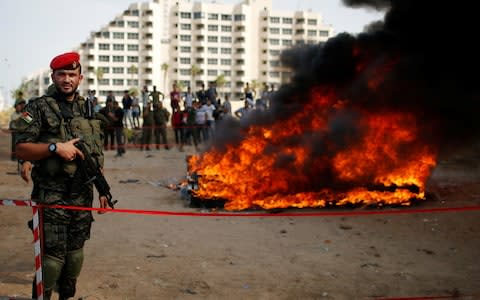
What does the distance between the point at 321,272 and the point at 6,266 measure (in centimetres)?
344

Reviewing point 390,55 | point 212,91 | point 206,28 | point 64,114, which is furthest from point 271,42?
point 64,114

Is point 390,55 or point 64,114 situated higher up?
point 390,55

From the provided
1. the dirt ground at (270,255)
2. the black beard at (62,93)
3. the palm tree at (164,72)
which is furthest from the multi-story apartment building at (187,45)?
the black beard at (62,93)

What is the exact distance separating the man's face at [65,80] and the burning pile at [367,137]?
4896mm

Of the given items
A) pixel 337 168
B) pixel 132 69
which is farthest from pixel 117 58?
pixel 337 168

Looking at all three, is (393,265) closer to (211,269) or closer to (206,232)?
(211,269)

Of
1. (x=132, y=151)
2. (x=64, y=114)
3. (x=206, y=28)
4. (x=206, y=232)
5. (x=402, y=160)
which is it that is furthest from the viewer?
(x=206, y=28)

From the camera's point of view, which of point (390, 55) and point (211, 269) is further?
point (390, 55)

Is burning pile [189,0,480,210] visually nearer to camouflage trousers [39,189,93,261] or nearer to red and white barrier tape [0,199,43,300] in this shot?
camouflage trousers [39,189,93,261]

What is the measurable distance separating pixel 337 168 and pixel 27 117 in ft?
19.9

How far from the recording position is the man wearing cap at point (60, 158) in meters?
3.21

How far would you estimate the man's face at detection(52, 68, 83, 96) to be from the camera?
333cm

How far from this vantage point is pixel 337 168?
8.27 meters

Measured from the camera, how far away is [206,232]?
21.6 feet
